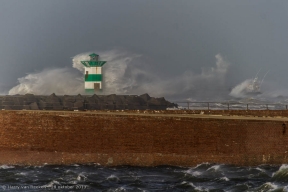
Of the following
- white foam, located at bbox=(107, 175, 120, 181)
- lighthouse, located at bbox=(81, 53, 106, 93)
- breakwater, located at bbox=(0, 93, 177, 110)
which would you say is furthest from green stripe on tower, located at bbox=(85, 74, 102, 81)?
white foam, located at bbox=(107, 175, 120, 181)

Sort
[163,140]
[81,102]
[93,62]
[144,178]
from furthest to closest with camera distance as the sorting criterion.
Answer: [93,62]
[81,102]
[163,140]
[144,178]

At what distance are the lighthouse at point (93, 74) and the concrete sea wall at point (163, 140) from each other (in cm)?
485

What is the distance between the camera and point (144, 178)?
76.8ft

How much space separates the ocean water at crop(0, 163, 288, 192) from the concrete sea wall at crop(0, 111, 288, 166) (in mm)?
504

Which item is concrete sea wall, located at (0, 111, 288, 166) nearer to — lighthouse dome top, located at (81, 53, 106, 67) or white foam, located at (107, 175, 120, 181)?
white foam, located at (107, 175, 120, 181)

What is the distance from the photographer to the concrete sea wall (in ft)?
84.9

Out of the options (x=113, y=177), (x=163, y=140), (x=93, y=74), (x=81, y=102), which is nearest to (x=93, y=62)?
(x=93, y=74)

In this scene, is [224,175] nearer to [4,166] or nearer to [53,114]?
[53,114]

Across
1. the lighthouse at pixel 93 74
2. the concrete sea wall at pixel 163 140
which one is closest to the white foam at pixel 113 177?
the concrete sea wall at pixel 163 140

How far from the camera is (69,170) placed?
24766 mm

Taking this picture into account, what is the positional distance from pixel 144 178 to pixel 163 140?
3001 mm

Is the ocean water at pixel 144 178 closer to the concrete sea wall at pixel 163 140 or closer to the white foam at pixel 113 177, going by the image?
the white foam at pixel 113 177

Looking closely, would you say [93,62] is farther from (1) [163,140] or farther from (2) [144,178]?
(2) [144,178]

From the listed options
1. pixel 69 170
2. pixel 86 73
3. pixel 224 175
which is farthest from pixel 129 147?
pixel 86 73
